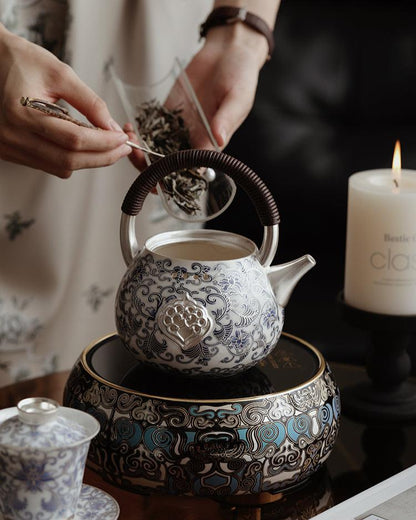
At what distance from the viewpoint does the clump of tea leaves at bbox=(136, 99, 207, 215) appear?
0.91 meters

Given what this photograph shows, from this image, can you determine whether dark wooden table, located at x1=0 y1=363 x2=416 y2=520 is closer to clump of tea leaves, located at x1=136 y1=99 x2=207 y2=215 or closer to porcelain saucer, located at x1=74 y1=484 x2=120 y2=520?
porcelain saucer, located at x1=74 y1=484 x2=120 y2=520

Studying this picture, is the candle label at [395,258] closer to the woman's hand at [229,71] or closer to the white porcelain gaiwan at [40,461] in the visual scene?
the woman's hand at [229,71]

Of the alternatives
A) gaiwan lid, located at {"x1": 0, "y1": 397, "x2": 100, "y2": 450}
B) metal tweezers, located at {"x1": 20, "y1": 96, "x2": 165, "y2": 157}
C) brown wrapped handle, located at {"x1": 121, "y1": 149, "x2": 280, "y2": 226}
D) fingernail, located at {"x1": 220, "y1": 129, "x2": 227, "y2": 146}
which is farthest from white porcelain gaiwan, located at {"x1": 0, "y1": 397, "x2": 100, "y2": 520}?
fingernail, located at {"x1": 220, "y1": 129, "x2": 227, "y2": 146}

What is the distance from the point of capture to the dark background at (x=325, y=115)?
5.68 feet

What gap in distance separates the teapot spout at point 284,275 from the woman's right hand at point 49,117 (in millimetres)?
234

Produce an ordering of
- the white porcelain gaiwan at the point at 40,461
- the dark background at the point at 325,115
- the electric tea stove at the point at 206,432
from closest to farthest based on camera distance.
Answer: the white porcelain gaiwan at the point at 40,461 → the electric tea stove at the point at 206,432 → the dark background at the point at 325,115

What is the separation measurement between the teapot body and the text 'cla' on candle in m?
0.19

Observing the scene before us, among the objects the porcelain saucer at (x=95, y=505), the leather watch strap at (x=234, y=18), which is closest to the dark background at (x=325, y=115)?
the leather watch strap at (x=234, y=18)

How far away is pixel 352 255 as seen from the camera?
0.90m

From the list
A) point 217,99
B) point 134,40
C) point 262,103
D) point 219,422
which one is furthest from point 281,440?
point 262,103

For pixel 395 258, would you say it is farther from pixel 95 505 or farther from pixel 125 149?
pixel 95 505

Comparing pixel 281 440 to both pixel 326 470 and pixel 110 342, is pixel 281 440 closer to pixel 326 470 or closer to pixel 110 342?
pixel 326 470

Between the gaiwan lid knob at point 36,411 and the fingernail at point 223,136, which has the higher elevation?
the fingernail at point 223,136

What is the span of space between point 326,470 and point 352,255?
243 mm
